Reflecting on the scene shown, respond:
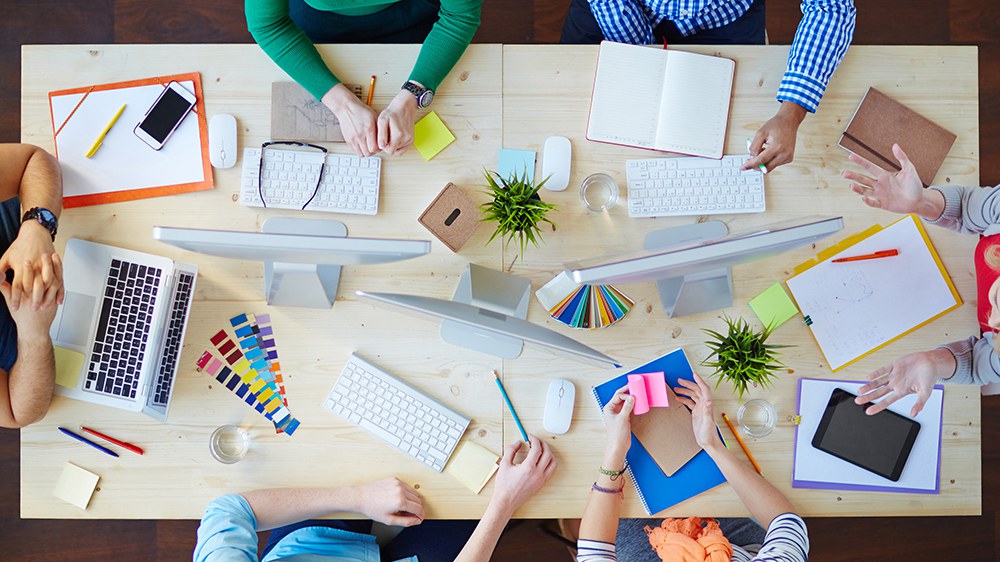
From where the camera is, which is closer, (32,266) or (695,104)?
(32,266)

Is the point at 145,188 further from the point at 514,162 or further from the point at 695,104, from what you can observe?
the point at 695,104

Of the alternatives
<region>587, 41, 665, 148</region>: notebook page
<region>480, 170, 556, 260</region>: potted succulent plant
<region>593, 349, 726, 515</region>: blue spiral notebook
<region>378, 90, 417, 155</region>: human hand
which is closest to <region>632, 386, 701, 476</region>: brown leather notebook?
<region>593, 349, 726, 515</region>: blue spiral notebook

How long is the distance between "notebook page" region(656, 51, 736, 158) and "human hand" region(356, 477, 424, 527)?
36.9 inches

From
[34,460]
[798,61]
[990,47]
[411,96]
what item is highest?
[990,47]

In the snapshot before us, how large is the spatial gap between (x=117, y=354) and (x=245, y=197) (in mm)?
421

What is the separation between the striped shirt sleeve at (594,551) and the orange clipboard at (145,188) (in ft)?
3.71

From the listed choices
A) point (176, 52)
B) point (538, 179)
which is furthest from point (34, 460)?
point (538, 179)

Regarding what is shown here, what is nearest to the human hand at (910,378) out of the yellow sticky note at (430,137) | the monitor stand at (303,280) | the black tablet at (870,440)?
the black tablet at (870,440)

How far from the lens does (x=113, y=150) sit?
5.00 feet

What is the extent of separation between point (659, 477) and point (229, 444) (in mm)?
945

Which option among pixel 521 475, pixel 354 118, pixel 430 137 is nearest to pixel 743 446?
pixel 521 475

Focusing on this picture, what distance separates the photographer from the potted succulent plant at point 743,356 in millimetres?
1461

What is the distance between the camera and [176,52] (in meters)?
1.54

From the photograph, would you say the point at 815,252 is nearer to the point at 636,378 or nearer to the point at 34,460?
the point at 636,378
